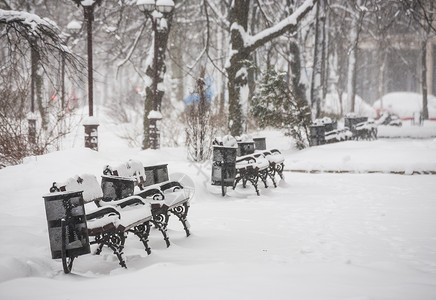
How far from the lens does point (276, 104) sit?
13.5m

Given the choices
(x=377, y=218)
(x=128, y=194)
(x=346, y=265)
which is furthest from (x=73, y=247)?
(x=377, y=218)

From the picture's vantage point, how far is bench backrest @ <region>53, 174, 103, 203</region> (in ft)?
13.9

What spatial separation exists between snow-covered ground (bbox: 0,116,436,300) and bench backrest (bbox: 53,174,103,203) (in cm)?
65

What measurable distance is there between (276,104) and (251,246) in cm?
894

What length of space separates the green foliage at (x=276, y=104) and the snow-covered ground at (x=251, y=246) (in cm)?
448

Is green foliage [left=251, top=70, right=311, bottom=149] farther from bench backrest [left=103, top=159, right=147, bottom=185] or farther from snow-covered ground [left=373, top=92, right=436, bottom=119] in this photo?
snow-covered ground [left=373, top=92, right=436, bottom=119]

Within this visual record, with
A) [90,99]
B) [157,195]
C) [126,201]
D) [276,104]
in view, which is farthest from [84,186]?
[276,104]

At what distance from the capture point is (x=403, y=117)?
33.2 metres

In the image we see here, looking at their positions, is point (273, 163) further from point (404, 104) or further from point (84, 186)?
point (404, 104)

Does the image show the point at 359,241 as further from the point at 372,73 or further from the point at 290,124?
the point at 372,73

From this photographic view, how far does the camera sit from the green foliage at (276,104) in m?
13.4

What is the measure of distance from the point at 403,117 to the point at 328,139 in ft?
67.8

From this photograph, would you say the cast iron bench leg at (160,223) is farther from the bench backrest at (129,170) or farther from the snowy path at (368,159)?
the snowy path at (368,159)

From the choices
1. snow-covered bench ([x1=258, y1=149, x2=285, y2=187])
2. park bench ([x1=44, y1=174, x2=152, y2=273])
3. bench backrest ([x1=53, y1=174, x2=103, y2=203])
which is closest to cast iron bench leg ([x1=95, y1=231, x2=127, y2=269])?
park bench ([x1=44, y1=174, x2=152, y2=273])
